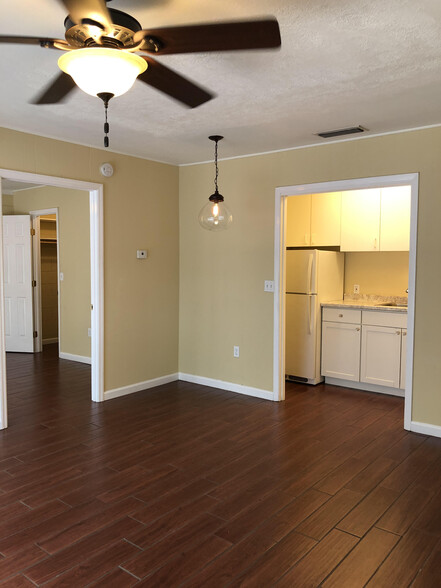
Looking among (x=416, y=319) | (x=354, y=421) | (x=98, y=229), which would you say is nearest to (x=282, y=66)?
(x=416, y=319)

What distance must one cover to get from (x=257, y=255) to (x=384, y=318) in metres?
1.48

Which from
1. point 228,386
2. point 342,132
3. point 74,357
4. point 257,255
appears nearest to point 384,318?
point 257,255

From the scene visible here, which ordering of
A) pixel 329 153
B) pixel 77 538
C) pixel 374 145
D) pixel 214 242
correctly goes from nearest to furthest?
pixel 77 538 < pixel 374 145 < pixel 329 153 < pixel 214 242

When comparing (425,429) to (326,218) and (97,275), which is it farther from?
(97,275)

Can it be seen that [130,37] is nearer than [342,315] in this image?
Yes

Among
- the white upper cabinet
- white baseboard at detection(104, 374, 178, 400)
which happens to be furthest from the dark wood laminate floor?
the white upper cabinet

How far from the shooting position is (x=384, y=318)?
489cm

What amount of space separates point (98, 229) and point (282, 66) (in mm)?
2647

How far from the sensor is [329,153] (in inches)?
170

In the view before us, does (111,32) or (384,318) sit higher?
(111,32)

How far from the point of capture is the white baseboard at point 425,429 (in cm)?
383

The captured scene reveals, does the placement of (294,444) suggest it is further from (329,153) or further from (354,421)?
(329,153)

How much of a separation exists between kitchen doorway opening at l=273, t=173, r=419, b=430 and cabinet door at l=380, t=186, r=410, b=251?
942mm

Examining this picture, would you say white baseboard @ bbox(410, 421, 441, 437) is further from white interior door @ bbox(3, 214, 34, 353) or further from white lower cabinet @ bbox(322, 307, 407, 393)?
white interior door @ bbox(3, 214, 34, 353)
